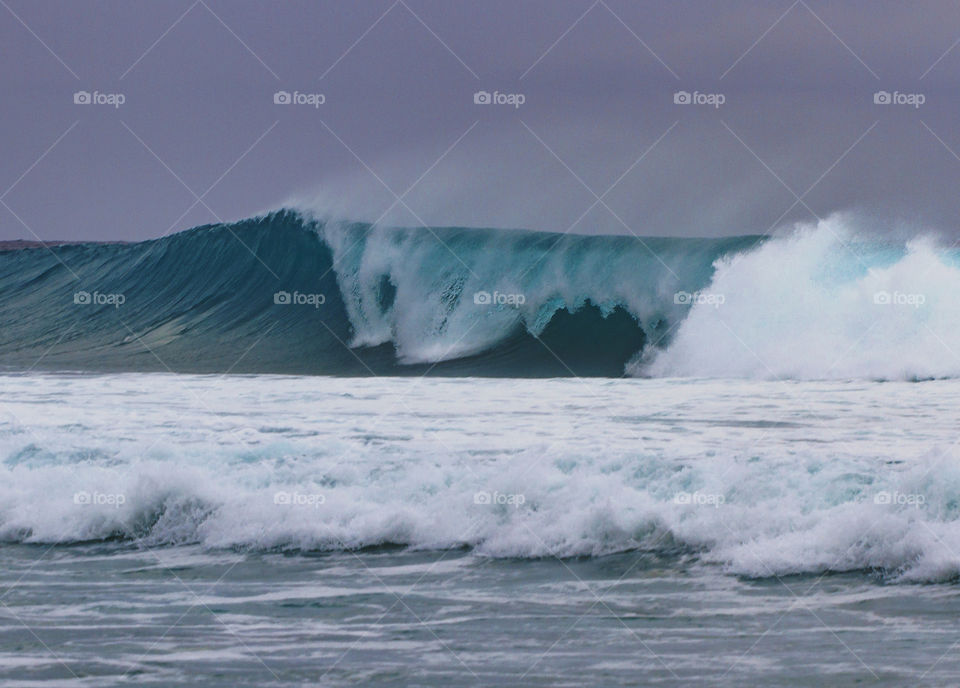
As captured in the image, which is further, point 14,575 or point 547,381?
point 547,381

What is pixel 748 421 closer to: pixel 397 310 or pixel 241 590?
pixel 241 590

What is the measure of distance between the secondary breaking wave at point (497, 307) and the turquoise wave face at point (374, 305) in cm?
4

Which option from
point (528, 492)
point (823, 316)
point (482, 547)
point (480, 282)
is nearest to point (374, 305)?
point (480, 282)

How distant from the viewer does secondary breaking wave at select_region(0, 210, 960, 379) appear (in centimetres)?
1808

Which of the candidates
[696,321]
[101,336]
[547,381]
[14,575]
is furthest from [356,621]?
[101,336]

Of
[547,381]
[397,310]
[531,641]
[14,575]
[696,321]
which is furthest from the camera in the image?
[397,310]

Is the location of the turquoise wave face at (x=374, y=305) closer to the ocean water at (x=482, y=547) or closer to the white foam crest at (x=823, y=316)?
the white foam crest at (x=823, y=316)

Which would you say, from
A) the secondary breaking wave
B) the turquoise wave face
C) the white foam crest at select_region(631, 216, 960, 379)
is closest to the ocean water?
the white foam crest at select_region(631, 216, 960, 379)

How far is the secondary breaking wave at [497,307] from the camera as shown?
59.3 feet

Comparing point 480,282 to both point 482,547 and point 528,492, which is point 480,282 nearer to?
point 528,492

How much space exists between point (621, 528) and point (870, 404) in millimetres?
6397

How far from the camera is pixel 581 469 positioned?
919cm

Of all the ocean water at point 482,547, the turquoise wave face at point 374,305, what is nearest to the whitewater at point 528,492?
the ocean water at point 482,547

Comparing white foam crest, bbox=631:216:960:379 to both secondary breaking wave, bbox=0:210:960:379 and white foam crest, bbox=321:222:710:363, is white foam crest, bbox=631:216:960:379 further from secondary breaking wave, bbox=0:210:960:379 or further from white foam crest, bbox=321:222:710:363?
white foam crest, bbox=321:222:710:363
